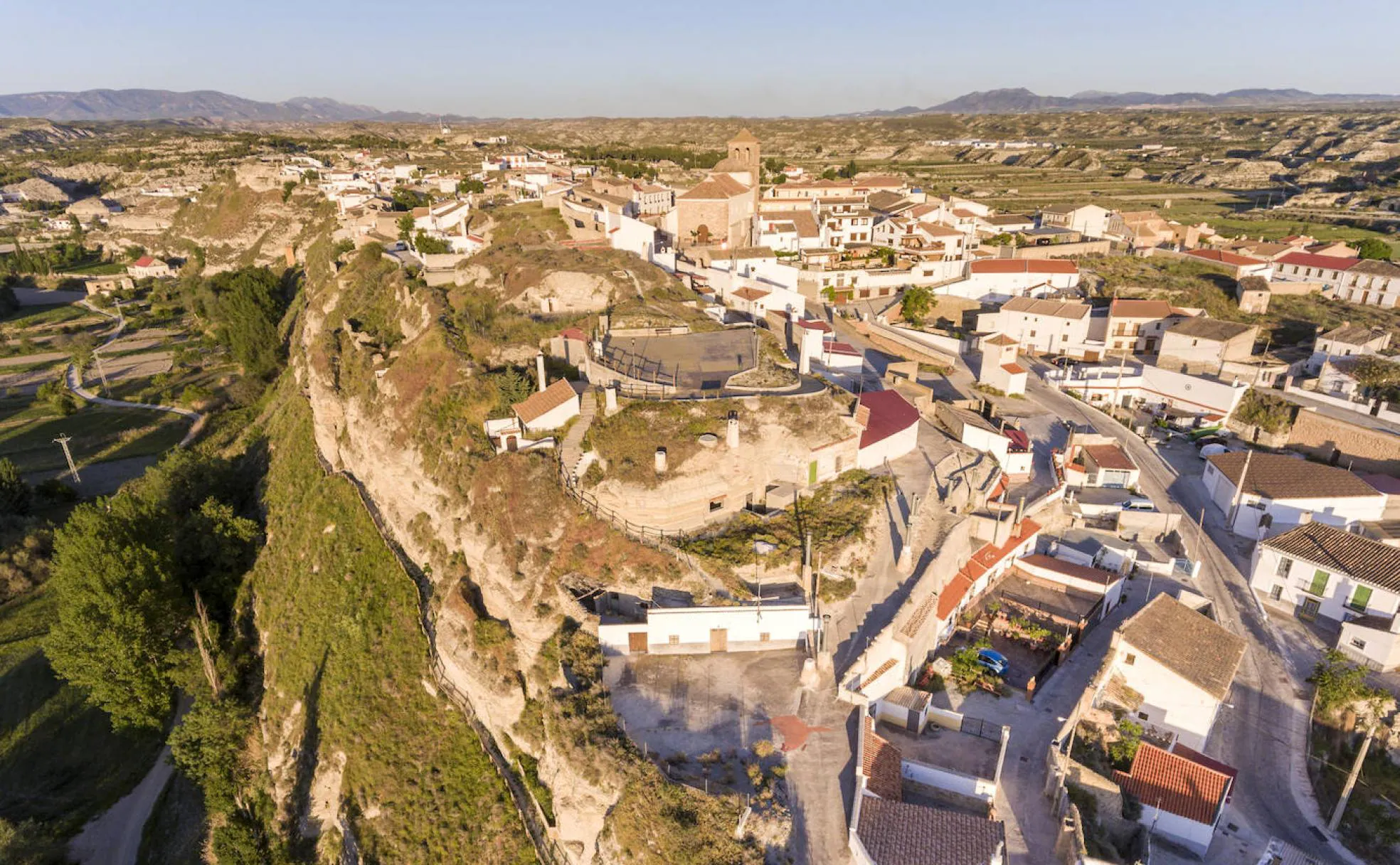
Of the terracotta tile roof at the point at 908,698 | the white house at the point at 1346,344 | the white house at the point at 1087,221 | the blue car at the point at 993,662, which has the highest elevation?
the white house at the point at 1087,221

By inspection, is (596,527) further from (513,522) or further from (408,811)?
(408,811)

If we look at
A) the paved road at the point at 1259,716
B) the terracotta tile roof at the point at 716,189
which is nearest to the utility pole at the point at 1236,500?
the paved road at the point at 1259,716

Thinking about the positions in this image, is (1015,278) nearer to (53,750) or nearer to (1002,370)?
(1002,370)

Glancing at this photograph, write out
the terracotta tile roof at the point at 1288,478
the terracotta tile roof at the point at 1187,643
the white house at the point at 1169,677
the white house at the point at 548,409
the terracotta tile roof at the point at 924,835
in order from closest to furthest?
the terracotta tile roof at the point at 924,835
the white house at the point at 1169,677
the terracotta tile roof at the point at 1187,643
the white house at the point at 548,409
the terracotta tile roof at the point at 1288,478

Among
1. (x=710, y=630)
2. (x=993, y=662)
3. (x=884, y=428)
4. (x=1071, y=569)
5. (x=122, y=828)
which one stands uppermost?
(x=884, y=428)

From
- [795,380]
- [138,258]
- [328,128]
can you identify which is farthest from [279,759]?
[328,128]

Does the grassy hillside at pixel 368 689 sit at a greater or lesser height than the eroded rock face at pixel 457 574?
lesser

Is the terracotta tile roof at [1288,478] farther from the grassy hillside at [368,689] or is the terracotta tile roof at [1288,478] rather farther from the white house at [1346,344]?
the grassy hillside at [368,689]

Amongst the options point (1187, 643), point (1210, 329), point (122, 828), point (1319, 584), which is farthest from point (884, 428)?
point (122, 828)
